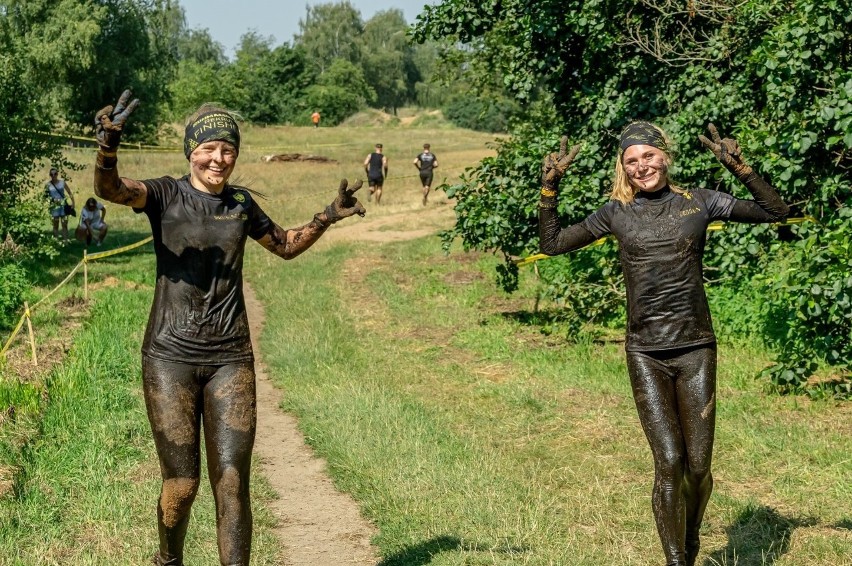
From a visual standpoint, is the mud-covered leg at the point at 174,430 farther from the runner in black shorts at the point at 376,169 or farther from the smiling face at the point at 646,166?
the runner in black shorts at the point at 376,169

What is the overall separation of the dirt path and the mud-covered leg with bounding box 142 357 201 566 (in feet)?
4.38

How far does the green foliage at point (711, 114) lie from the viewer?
9.03 meters

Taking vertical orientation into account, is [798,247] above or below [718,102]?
below

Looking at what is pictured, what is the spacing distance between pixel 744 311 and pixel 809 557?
19.8 ft

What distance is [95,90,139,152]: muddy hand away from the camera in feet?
14.3

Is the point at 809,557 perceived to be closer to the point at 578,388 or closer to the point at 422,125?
the point at 578,388

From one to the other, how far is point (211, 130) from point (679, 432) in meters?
2.76

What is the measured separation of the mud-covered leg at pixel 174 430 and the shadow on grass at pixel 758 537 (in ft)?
9.45

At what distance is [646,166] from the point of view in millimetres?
5301

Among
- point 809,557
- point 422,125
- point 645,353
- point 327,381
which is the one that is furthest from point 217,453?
point 422,125

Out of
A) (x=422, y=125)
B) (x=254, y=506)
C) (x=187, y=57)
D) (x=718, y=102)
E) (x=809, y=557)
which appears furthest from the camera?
(x=187, y=57)

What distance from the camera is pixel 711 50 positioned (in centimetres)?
1138

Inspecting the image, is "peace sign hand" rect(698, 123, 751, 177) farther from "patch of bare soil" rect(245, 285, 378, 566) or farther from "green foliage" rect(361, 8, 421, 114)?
"green foliage" rect(361, 8, 421, 114)

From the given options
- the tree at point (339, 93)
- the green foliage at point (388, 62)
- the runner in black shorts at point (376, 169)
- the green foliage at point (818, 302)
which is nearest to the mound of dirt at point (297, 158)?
the runner in black shorts at point (376, 169)
